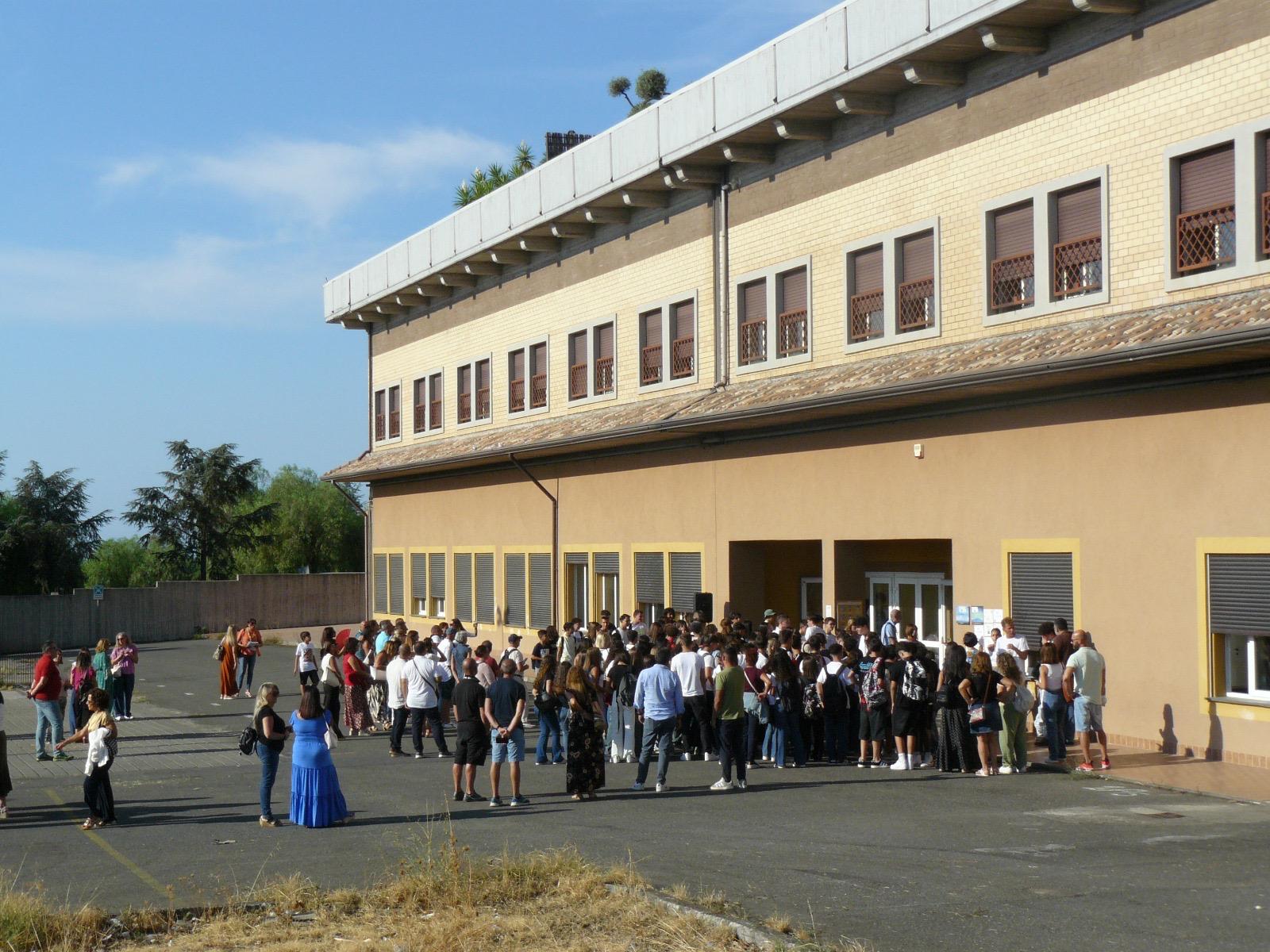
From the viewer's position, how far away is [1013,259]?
21.8 meters

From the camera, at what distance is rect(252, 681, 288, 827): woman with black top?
580 inches

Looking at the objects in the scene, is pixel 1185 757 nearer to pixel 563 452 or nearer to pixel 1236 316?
pixel 1236 316

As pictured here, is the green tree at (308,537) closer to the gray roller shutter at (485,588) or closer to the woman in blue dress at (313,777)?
the gray roller shutter at (485,588)

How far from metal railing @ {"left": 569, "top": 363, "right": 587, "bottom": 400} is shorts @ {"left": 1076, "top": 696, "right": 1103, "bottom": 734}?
Result: 18.8m

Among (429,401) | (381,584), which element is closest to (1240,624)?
(429,401)

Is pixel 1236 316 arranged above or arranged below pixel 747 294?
below

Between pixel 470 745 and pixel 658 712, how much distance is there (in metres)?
2.24

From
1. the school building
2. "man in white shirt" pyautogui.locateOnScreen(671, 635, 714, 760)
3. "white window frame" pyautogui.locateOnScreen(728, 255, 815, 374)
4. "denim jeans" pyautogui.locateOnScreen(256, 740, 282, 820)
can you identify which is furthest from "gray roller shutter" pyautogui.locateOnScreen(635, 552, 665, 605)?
"denim jeans" pyautogui.locateOnScreen(256, 740, 282, 820)

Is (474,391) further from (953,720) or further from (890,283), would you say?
(953,720)

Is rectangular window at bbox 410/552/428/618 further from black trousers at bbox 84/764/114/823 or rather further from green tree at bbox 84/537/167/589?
green tree at bbox 84/537/167/589

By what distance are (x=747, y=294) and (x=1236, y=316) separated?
41.9 ft

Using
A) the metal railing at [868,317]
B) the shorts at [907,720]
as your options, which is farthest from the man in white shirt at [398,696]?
→ the metal railing at [868,317]

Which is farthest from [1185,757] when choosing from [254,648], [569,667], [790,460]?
[254,648]

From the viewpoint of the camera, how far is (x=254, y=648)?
31.7 m
